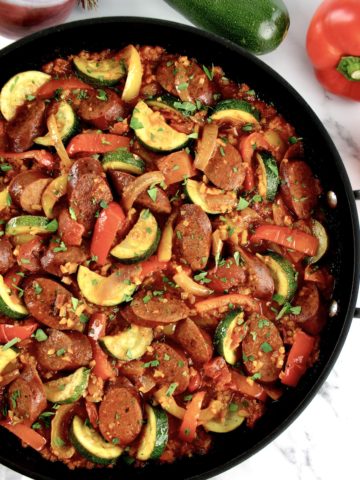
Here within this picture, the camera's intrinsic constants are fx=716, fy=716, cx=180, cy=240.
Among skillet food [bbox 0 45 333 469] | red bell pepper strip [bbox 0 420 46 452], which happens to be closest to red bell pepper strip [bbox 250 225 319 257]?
skillet food [bbox 0 45 333 469]

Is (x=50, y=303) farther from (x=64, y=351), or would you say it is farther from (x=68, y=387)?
(x=68, y=387)

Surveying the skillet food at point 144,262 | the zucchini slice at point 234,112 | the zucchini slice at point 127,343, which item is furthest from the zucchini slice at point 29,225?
the zucchini slice at point 234,112

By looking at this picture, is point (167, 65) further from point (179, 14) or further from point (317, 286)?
point (317, 286)

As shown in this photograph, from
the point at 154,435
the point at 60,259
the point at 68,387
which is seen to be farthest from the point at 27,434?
the point at 60,259

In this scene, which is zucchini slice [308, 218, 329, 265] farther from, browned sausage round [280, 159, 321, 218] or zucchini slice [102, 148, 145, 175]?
zucchini slice [102, 148, 145, 175]

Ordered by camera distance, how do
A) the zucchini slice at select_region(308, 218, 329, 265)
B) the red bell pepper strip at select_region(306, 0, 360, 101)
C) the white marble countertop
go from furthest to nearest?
the white marble countertop, the red bell pepper strip at select_region(306, 0, 360, 101), the zucchini slice at select_region(308, 218, 329, 265)

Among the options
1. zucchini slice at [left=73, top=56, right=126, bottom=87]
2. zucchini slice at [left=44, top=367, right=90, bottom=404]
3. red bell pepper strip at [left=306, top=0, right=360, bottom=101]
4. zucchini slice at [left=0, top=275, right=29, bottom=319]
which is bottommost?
zucchini slice at [left=44, top=367, right=90, bottom=404]

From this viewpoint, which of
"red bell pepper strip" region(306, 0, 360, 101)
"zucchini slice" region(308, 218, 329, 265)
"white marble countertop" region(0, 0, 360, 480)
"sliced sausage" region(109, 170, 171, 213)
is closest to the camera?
"sliced sausage" region(109, 170, 171, 213)
